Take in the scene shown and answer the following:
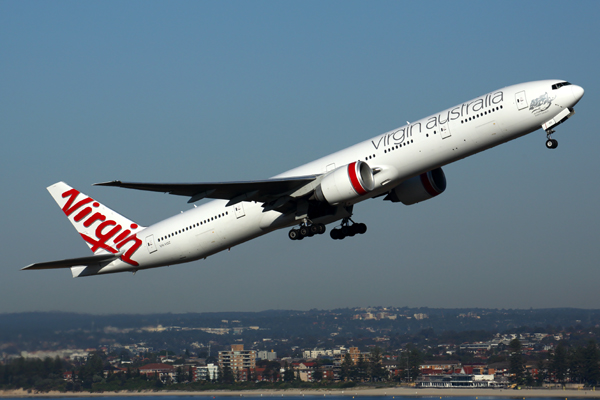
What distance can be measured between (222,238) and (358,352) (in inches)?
2624

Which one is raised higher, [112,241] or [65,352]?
[112,241]

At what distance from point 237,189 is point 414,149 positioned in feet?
26.7

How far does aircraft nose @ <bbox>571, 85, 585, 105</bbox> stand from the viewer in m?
28.3

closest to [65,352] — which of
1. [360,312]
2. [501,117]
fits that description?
[501,117]

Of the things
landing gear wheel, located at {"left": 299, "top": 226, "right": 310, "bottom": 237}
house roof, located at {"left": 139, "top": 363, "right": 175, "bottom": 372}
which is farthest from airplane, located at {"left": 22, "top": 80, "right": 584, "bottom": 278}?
house roof, located at {"left": 139, "top": 363, "right": 175, "bottom": 372}

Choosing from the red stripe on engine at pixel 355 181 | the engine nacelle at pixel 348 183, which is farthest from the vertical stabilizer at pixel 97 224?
the red stripe on engine at pixel 355 181

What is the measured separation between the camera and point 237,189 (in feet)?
102

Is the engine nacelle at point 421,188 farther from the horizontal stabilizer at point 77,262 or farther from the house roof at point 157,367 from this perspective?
the house roof at point 157,367

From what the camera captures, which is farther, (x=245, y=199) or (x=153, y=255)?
(x=153, y=255)

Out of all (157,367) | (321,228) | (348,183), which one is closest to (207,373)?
(157,367)

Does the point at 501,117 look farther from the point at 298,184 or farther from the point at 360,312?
the point at 360,312

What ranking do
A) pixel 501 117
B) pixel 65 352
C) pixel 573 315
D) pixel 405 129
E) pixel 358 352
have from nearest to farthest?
pixel 501 117 < pixel 405 129 < pixel 65 352 < pixel 358 352 < pixel 573 315

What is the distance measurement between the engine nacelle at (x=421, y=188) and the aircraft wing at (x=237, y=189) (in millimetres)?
5838

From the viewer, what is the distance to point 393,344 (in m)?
109
